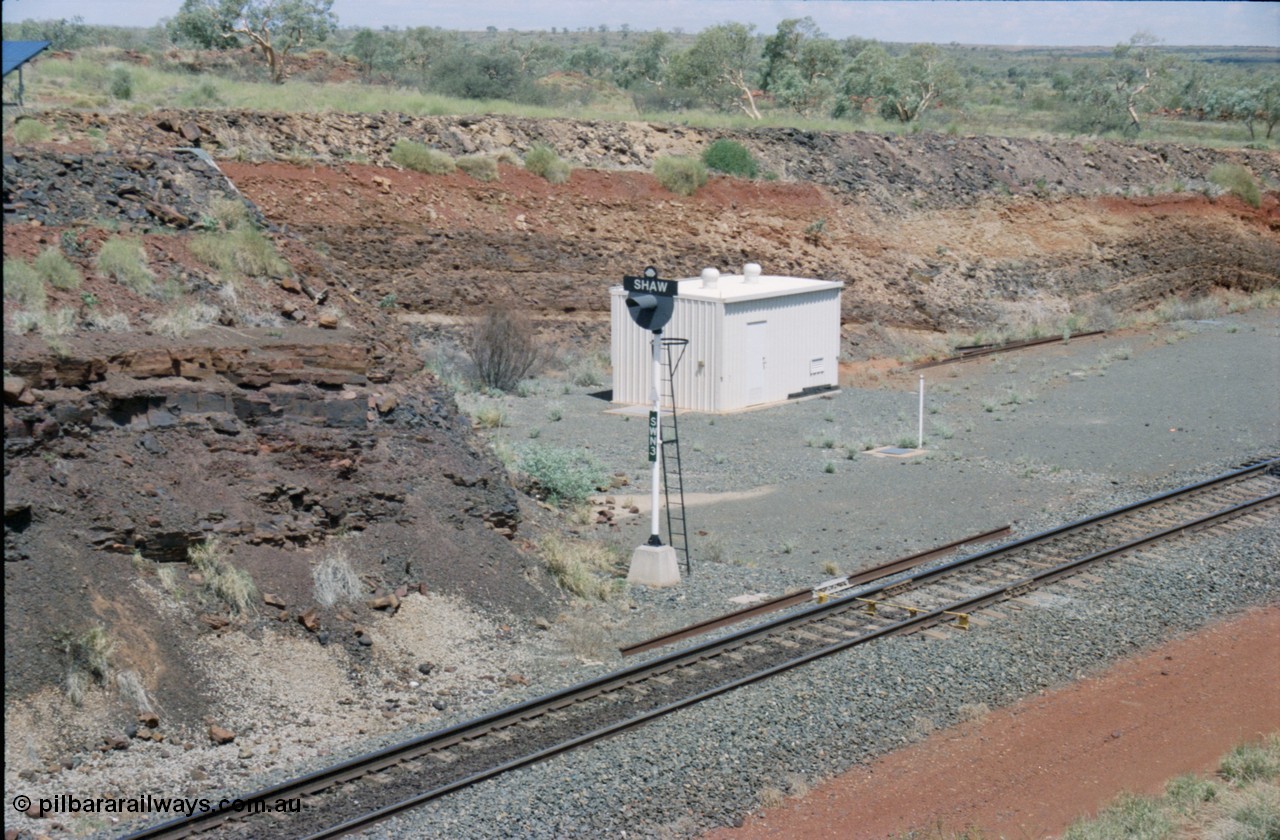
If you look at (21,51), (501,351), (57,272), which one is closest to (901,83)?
(501,351)

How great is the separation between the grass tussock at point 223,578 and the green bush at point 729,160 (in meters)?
33.0

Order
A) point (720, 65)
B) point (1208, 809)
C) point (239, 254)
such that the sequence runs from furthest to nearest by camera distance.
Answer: point (720, 65), point (239, 254), point (1208, 809)

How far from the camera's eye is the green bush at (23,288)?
Answer: 1305 centimetres

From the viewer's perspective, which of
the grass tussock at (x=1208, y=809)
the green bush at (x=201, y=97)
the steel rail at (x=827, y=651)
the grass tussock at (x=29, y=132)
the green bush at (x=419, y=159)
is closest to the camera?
the grass tussock at (x=1208, y=809)

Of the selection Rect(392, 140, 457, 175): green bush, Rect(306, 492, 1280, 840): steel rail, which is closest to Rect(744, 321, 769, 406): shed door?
Rect(306, 492, 1280, 840): steel rail

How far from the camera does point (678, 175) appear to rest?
41812 millimetres

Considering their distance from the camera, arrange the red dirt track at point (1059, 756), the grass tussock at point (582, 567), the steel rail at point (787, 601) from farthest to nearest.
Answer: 1. the grass tussock at point (582, 567)
2. the steel rail at point (787, 601)
3. the red dirt track at point (1059, 756)

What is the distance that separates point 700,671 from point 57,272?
7.50 m

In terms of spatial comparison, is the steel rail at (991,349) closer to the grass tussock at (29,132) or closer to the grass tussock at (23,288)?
the grass tussock at (29,132)

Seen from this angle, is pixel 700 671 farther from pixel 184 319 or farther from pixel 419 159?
pixel 419 159

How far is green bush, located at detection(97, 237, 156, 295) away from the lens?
561 inches

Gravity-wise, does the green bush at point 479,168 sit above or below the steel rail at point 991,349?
above

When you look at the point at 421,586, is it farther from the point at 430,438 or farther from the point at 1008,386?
the point at 1008,386

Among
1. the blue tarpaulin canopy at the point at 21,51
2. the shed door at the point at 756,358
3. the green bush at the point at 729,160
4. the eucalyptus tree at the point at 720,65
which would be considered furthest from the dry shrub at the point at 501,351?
the eucalyptus tree at the point at 720,65
